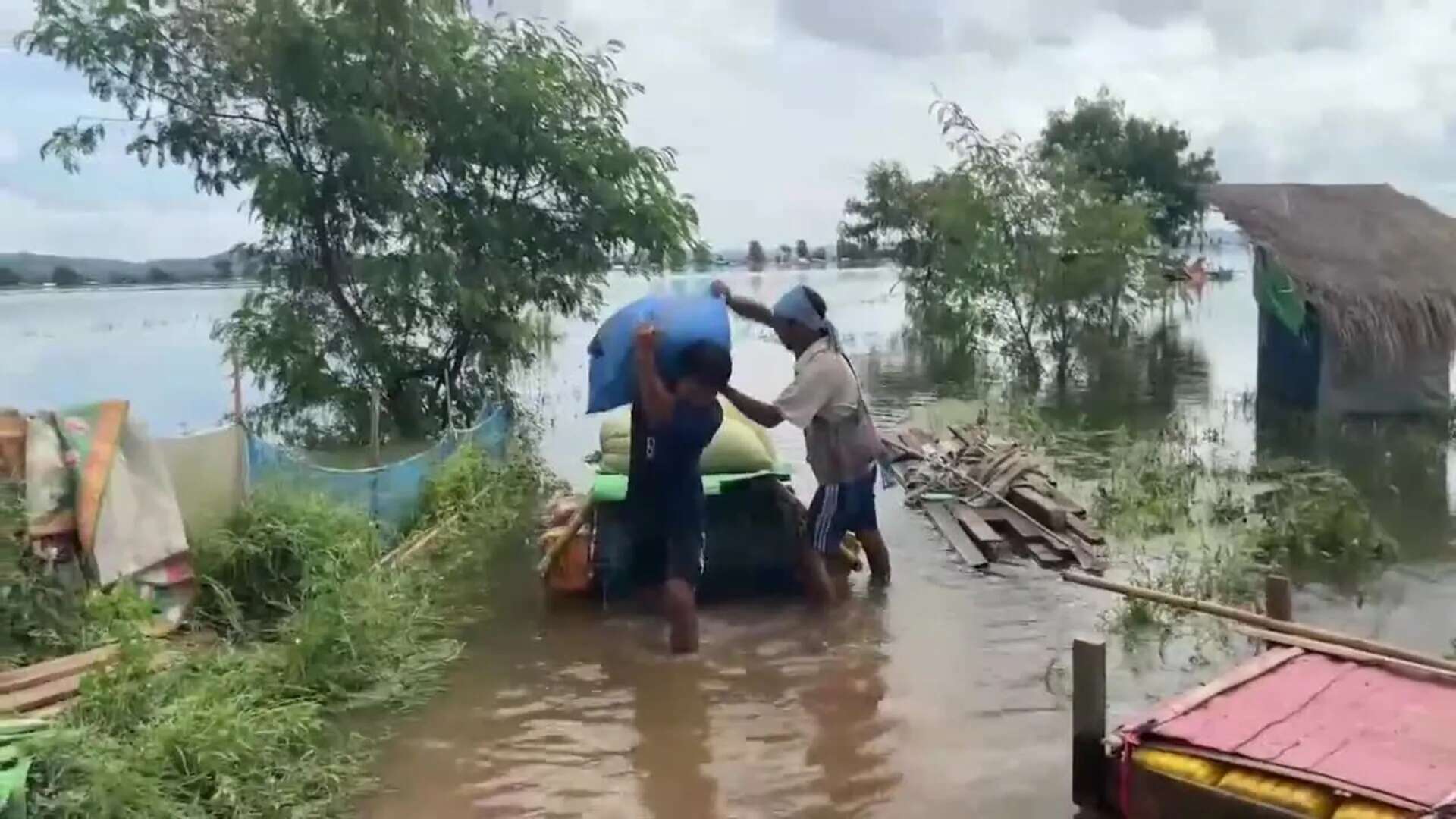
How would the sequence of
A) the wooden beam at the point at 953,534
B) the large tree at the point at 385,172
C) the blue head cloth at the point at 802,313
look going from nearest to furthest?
the blue head cloth at the point at 802,313 < the wooden beam at the point at 953,534 < the large tree at the point at 385,172

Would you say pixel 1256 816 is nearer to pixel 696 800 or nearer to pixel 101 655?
pixel 696 800

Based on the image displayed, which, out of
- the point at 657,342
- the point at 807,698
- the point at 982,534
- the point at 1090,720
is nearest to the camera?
the point at 1090,720

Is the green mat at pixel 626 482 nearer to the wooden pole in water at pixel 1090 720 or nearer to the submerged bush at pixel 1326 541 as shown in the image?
the wooden pole in water at pixel 1090 720

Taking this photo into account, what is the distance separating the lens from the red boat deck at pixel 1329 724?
12.0 feet

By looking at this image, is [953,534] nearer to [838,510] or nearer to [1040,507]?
[1040,507]

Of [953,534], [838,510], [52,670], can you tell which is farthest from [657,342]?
[953,534]

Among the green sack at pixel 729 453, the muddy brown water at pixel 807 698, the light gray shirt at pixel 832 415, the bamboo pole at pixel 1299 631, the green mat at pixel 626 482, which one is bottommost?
the muddy brown water at pixel 807 698

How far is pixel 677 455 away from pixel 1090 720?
8.26 ft

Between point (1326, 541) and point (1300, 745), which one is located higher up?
point (1300, 745)

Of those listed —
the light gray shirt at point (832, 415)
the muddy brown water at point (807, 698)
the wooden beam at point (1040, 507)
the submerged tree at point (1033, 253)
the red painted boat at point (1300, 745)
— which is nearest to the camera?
the red painted boat at point (1300, 745)

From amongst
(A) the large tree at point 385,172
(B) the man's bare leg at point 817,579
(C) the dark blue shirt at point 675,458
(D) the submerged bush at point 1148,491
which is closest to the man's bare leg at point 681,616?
(C) the dark blue shirt at point 675,458

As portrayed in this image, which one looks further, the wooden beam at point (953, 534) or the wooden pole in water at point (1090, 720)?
the wooden beam at point (953, 534)

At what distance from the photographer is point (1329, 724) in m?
4.05

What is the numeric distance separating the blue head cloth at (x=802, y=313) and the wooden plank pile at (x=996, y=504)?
81.8 inches
